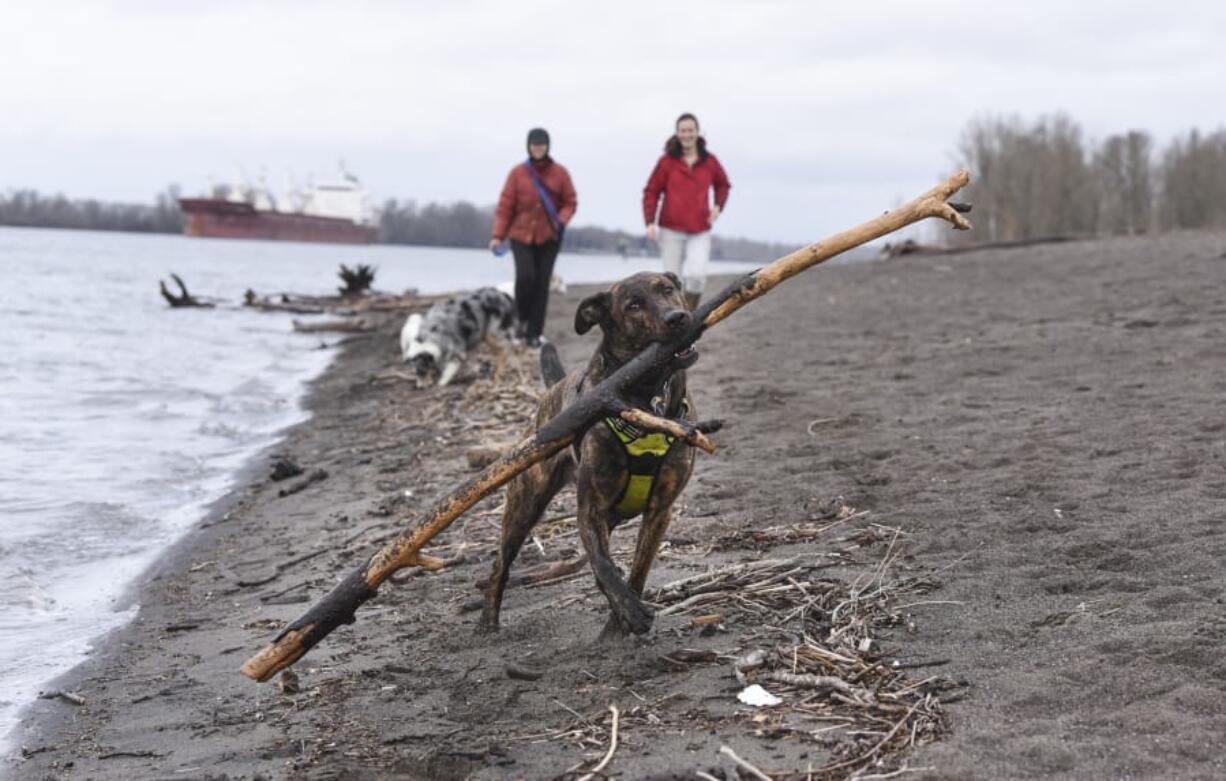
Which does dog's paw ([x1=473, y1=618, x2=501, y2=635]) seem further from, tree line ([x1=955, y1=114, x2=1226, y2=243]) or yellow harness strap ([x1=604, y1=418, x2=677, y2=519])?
tree line ([x1=955, y1=114, x2=1226, y2=243])

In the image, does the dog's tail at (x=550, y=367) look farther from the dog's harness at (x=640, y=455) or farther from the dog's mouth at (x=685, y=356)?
the dog's mouth at (x=685, y=356)

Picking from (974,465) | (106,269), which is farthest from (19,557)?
(106,269)

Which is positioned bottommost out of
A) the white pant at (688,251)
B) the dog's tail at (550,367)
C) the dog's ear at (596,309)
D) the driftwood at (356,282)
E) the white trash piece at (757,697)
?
the white trash piece at (757,697)

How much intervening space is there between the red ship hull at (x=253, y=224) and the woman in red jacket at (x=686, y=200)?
98.2m

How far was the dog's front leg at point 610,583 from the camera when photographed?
4.87m

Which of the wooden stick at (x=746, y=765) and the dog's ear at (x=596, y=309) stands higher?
the dog's ear at (x=596, y=309)

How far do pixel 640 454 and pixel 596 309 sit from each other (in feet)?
2.35

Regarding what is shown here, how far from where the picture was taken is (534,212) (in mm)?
13711

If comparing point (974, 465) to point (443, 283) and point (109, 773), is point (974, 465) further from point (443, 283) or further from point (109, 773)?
point (443, 283)

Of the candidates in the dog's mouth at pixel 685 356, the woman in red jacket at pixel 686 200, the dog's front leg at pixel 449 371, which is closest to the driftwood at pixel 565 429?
the dog's mouth at pixel 685 356

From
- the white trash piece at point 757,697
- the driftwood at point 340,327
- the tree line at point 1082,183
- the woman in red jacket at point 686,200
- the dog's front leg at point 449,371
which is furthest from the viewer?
the tree line at point 1082,183

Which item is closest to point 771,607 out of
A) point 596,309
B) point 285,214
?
point 596,309

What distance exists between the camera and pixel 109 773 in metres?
4.46

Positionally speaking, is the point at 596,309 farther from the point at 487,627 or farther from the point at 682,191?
the point at 682,191
